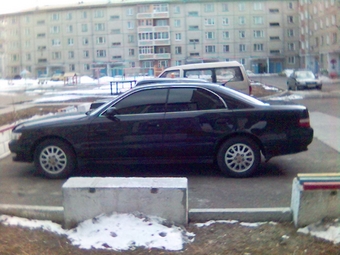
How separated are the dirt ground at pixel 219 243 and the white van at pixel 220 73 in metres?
8.47

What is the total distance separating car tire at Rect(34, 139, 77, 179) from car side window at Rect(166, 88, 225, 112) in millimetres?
1704

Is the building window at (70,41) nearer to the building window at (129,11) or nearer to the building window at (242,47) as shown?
the building window at (129,11)

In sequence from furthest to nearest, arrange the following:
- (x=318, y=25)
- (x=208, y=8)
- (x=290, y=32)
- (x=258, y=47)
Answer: (x=318, y=25) → (x=290, y=32) → (x=258, y=47) → (x=208, y=8)

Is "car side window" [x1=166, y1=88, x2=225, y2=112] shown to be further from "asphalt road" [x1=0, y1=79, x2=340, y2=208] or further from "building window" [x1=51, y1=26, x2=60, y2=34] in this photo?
"building window" [x1=51, y1=26, x2=60, y2=34]

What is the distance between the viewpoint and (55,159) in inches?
297

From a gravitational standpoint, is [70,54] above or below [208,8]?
below

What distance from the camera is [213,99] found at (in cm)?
745

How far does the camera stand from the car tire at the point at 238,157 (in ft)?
24.1

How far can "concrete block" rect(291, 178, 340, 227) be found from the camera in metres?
4.89

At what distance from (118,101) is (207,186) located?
6.31 ft

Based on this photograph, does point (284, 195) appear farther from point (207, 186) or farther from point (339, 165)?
point (339, 165)

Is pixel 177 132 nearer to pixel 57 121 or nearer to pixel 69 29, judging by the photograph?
pixel 57 121

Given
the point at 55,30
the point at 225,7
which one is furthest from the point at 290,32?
the point at 55,30

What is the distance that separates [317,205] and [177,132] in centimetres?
288
